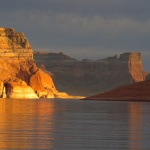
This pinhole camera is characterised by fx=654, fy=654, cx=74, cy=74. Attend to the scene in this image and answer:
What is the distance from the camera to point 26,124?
121 ft

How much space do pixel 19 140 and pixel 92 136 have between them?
4016mm

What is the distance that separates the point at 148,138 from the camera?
29438mm

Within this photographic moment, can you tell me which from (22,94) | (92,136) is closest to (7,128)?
(92,136)

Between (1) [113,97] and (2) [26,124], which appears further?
(1) [113,97]

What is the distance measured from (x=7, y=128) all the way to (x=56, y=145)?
754 cm

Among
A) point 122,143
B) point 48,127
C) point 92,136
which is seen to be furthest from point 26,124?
point 122,143

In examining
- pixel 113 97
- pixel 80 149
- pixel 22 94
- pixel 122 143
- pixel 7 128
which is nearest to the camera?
pixel 80 149

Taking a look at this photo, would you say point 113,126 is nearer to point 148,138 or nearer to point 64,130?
point 64,130

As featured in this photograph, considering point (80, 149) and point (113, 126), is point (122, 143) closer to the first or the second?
point (80, 149)

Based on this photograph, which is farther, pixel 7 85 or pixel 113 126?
pixel 7 85

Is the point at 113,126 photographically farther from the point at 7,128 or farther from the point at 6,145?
the point at 6,145

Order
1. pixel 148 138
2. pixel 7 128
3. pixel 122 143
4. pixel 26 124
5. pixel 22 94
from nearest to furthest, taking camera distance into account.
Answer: pixel 122 143
pixel 148 138
pixel 7 128
pixel 26 124
pixel 22 94

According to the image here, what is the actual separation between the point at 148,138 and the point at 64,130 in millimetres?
5434

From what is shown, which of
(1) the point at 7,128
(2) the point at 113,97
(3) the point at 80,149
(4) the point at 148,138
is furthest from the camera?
(2) the point at 113,97
